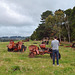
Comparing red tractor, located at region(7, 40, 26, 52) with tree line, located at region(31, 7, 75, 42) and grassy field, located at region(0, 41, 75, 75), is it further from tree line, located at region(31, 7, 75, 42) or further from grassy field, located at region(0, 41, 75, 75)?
tree line, located at region(31, 7, 75, 42)

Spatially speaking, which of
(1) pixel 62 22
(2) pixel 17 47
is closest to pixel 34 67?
(2) pixel 17 47

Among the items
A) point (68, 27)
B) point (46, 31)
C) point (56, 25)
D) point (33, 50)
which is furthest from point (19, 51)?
point (46, 31)

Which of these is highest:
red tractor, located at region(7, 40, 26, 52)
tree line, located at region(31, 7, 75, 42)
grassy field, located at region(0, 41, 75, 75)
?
tree line, located at region(31, 7, 75, 42)

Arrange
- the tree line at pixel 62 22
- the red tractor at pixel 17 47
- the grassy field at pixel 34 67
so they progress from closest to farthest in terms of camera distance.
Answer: the grassy field at pixel 34 67 → the red tractor at pixel 17 47 → the tree line at pixel 62 22

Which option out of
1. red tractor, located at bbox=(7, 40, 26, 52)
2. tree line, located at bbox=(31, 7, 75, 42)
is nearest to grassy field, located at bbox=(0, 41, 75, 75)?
red tractor, located at bbox=(7, 40, 26, 52)

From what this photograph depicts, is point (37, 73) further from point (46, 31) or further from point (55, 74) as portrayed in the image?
point (46, 31)

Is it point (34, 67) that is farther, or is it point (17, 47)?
point (17, 47)

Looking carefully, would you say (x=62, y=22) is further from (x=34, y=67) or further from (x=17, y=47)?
(x=34, y=67)

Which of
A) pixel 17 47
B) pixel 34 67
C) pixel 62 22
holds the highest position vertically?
pixel 62 22

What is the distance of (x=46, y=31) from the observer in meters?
51.3

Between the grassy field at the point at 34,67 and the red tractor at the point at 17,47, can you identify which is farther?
the red tractor at the point at 17,47

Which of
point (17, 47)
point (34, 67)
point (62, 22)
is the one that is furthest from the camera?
point (62, 22)

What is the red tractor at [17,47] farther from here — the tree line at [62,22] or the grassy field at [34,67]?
the tree line at [62,22]


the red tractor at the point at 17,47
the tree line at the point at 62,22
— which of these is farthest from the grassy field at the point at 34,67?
the tree line at the point at 62,22
